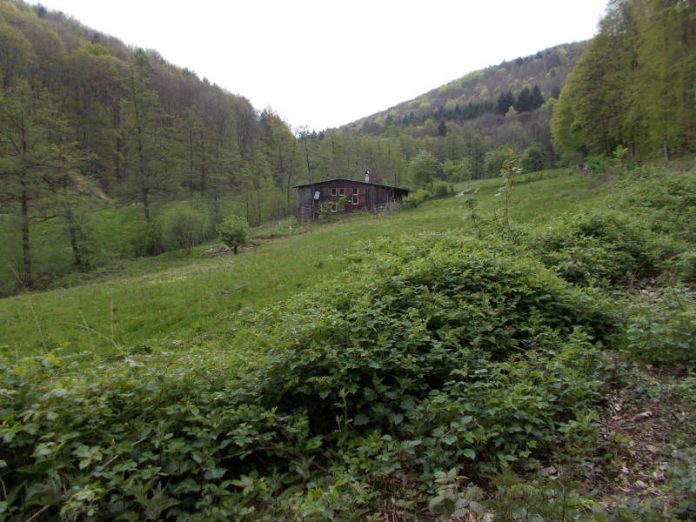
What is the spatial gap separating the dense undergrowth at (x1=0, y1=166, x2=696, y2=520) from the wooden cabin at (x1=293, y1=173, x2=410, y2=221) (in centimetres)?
4424

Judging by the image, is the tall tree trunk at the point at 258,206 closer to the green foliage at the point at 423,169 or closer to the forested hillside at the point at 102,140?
the forested hillside at the point at 102,140

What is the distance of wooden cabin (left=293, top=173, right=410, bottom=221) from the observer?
4925cm

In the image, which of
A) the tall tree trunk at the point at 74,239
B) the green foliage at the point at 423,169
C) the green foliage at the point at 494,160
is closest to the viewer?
the tall tree trunk at the point at 74,239

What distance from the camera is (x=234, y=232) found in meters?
29.9

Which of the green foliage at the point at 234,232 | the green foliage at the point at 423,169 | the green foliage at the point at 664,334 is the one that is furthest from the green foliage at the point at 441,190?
the green foliage at the point at 664,334

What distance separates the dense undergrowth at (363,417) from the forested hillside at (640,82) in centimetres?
2418

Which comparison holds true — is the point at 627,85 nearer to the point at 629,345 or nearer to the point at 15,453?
the point at 629,345

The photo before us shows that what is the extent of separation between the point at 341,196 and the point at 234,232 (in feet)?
71.5

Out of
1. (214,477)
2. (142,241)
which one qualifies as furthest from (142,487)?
(142,241)

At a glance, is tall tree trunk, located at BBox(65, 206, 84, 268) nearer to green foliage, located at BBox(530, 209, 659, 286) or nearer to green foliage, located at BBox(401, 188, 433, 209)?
green foliage, located at BBox(401, 188, 433, 209)

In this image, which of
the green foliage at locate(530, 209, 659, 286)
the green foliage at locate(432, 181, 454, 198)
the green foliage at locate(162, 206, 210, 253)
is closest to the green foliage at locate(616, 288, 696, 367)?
the green foliage at locate(530, 209, 659, 286)

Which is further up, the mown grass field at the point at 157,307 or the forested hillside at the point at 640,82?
the forested hillside at the point at 640,82

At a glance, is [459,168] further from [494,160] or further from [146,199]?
[494,160]

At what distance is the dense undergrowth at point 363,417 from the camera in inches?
111
